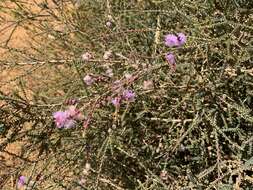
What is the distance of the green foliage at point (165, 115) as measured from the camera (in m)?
2.30

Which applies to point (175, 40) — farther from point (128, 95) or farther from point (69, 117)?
A: point (69, 117)

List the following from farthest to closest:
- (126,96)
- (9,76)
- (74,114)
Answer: (9,76), (126,96), (74,114)

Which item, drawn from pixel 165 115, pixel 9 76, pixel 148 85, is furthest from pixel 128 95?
pixel 9 76

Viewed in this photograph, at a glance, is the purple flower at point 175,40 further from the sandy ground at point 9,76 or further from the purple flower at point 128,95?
the sandy ground at point 9,76

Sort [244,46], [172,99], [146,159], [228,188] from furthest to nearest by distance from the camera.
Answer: [146,159], [172,99], [244,46], [228,188]

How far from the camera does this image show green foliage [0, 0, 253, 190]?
2.30 meters

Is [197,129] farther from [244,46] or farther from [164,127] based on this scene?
[244,46]

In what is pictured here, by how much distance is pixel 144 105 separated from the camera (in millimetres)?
2496

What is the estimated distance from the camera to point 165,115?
104 inches

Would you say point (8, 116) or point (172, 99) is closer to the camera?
point (8, 116)

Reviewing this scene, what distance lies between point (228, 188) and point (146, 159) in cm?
56

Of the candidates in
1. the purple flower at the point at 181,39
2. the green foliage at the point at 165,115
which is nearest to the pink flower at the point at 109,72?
the green foliage at the point at 165,115

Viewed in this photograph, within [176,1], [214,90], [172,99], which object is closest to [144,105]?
[172,99]

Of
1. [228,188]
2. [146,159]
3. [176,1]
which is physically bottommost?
[228,188]
